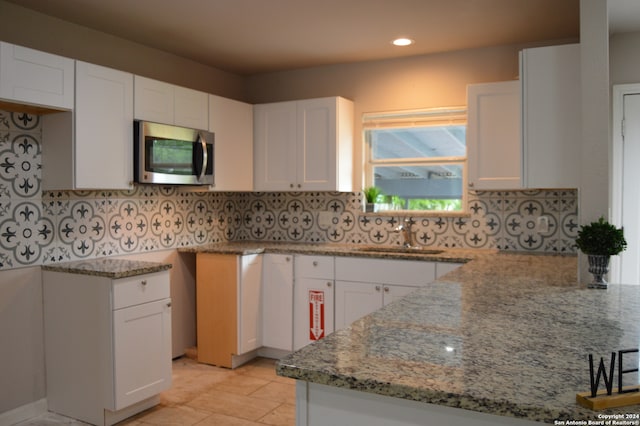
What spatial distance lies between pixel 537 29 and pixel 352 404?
322 cm

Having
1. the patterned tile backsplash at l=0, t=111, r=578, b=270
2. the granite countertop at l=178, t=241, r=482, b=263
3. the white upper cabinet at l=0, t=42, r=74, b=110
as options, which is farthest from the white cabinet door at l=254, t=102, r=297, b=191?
the white upper cabinet at l=0, t=42, r=74, b=110

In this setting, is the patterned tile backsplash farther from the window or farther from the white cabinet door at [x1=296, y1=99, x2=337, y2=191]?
the white cabinet door at [x1=296, y1=99, x2=337, y2=191]

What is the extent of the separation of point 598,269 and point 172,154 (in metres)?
2.70

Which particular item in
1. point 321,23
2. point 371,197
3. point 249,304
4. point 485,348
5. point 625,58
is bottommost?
point 249,304

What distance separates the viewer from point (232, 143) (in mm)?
4355

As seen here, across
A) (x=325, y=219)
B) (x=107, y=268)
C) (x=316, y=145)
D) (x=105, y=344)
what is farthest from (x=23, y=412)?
(x=316, y=145)

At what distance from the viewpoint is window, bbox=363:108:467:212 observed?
4.22 metres

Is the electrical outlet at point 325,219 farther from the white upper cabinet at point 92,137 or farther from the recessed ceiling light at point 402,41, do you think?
the white upper cabinet at point 92,137

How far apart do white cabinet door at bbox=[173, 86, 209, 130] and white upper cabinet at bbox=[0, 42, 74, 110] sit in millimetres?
873

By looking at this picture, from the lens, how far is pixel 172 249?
4254 mm

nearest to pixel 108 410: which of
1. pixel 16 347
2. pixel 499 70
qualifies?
pixel 16 347

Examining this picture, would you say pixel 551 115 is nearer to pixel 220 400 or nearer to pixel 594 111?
pixel 594 111

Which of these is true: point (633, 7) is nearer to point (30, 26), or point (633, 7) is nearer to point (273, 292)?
point (273, 292)

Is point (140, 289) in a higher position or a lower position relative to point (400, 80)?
lower
